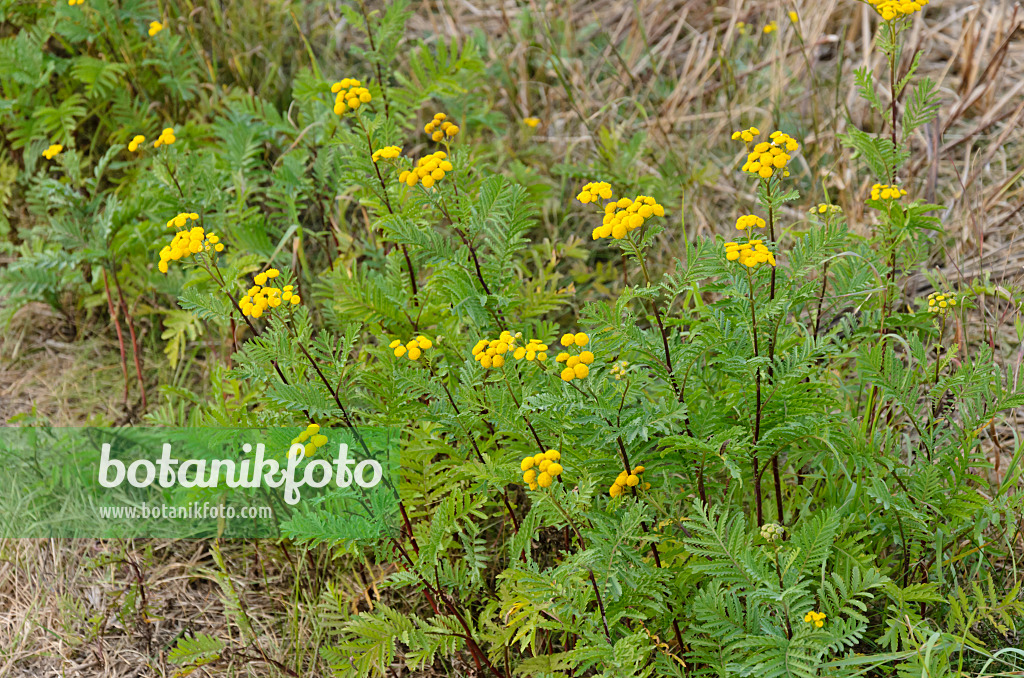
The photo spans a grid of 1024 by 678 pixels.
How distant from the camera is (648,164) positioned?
2.93 m

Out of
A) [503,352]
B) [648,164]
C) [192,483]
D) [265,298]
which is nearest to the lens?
[503,352]

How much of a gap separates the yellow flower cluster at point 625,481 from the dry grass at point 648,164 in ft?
2.34

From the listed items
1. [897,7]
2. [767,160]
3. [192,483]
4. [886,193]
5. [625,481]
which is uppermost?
[897,7]

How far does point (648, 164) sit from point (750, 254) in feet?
5.43

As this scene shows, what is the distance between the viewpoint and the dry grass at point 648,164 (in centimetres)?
204

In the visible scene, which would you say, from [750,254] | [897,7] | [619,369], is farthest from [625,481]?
[897,7]

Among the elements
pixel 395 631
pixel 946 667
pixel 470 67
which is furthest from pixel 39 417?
pixel 946 667

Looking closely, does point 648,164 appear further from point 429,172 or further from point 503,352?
point 503,352

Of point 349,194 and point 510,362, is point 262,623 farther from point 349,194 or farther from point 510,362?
point 349,194

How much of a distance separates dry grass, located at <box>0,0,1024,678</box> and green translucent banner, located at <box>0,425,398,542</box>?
0.07 metres

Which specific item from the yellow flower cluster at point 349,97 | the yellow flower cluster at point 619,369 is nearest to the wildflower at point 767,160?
the yellow flower cluster at point 619,369

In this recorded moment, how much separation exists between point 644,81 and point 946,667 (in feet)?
8.25

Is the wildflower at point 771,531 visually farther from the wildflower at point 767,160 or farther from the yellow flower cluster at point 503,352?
the wildflower at point 767,160

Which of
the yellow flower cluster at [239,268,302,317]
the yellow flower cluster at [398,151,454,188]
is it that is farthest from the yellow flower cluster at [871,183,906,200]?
the yellow flower cluster at [239,268,302,317]
